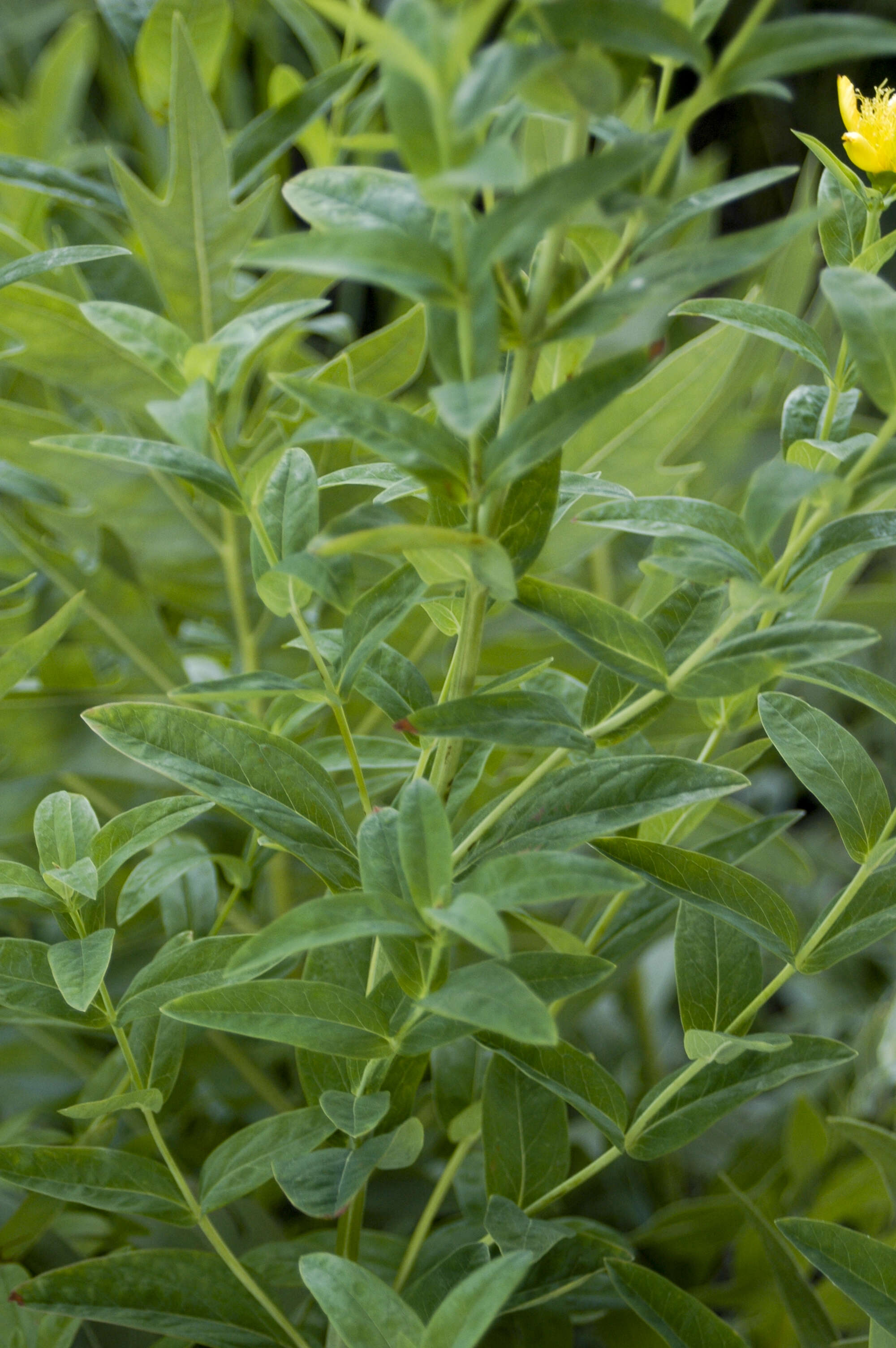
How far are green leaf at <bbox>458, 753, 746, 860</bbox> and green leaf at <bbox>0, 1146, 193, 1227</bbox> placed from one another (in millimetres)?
103

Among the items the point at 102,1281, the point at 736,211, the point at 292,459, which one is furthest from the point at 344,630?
the point at 736,211

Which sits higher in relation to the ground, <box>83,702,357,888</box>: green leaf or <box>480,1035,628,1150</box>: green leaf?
<box>83,702,357,888</box>: green leaf

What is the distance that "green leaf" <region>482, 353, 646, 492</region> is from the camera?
153 millimetres

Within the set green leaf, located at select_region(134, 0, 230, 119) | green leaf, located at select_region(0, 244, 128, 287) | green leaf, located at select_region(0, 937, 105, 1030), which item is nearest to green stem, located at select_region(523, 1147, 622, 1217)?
green leaf, located at select_region(0, 937, 105, 1030)

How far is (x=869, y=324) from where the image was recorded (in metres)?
0.16

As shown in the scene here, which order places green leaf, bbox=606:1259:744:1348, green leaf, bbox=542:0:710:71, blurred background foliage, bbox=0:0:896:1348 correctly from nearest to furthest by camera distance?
1. green leaf, bbox=542:0:710:71
2. green leaf, bbox=606:1259:744:1348
3. blurred background foliage, bbox=0:0:896:1348

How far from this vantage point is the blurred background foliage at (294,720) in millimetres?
333

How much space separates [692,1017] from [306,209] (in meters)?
0.18

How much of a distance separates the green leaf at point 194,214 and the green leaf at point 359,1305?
283 millimetres

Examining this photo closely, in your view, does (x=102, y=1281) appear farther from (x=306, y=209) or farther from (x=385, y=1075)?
(x=306, y=209)

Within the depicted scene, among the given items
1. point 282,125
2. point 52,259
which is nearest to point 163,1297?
point 52,259

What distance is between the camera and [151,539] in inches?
16.1

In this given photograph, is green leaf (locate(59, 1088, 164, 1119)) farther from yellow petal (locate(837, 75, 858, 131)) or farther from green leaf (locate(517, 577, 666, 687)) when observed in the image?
yellow petal (locate(837, 75, 858, 131))

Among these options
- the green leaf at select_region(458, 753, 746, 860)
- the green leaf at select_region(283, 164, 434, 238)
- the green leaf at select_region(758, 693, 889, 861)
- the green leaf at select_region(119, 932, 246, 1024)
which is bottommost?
the green leaf at select_region(119, 932, 246, 1024)
